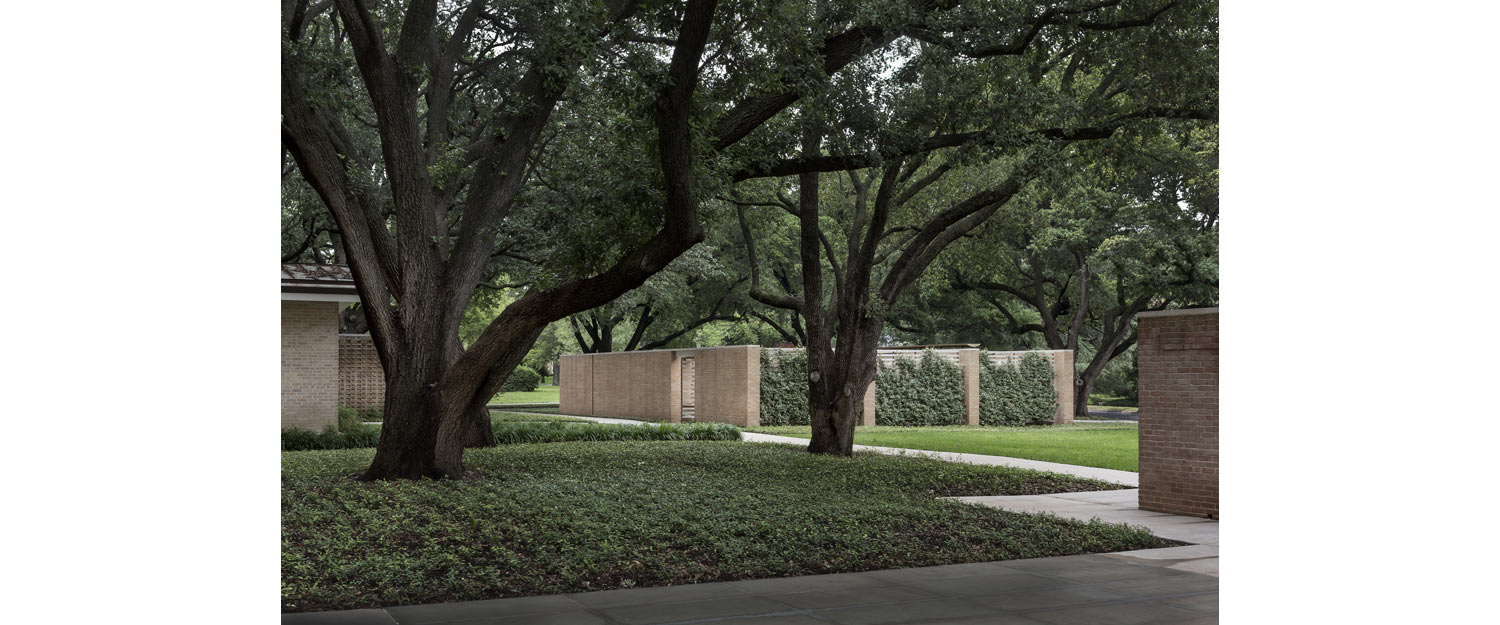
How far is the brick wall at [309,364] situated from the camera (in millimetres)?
19641

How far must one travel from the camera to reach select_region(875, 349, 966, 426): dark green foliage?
90.2 feet

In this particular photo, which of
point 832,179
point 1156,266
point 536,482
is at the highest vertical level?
point 832,179

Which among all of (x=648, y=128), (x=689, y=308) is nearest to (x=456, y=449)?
(x=648, y=128)

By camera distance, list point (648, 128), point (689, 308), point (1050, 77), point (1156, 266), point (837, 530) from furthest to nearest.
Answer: point (689, 308) → point (1156, 266) → point (1050, 77) → point (648, 128) → point (837, 530)

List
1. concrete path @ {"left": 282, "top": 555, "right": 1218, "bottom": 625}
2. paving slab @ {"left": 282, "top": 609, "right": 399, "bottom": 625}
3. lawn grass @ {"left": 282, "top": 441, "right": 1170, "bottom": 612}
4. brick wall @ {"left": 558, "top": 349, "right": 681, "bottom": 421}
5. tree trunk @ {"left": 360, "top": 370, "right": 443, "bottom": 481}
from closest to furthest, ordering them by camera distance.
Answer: paving slab @ {"left": 282, "top": 609, "right": 399, "bottom": 625} < concrete path @ {"left": 282, "top": 555, "right": 1218, "bottom": 625} < lawn grass @ {"left": 282, "top": 441, "right": 1170, "bottom": 612} < tree trunk @ {"left": 360, "top": 370, "right": 443, "bottom": 481} < brick wall @ {"left": 558, "top": 349, "right": 681, "bottom": 421}

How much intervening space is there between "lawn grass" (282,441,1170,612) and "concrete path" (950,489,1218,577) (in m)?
0.40

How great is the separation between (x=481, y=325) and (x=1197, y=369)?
135 ft

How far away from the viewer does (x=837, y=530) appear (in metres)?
8.94

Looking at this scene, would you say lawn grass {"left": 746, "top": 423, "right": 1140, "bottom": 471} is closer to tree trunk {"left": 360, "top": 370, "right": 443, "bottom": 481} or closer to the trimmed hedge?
the trimmed hedge

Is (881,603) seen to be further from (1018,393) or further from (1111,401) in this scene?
(1111,401)

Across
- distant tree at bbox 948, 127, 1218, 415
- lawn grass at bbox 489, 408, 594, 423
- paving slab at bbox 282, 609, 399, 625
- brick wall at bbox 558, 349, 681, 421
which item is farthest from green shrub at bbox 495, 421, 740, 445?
paving slab at bbox 282, 609, 399, 625

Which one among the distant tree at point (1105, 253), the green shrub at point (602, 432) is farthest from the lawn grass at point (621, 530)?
the distant tree at point (1105, 253)

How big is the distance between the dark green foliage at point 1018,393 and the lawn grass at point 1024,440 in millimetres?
1107

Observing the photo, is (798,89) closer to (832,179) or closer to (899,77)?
(899,77)
